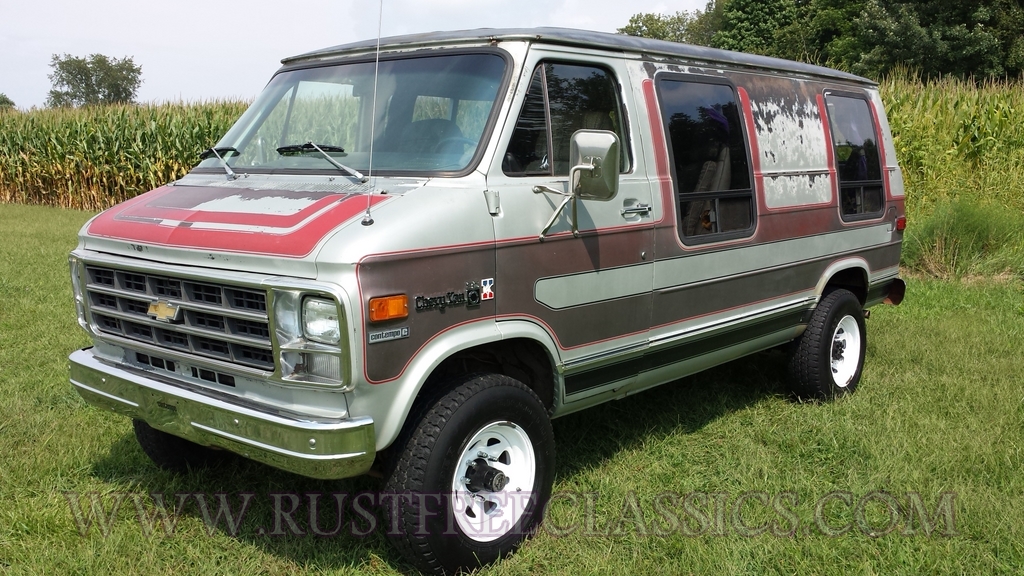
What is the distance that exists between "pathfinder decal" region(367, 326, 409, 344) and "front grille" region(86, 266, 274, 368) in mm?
425

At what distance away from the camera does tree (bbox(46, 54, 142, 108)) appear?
83375 mm

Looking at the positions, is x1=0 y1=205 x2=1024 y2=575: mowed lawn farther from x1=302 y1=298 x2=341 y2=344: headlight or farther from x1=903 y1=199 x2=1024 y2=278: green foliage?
x1=903 y1=199 x2=1024 y2=278: green foliage

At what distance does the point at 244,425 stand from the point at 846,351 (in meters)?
4.63

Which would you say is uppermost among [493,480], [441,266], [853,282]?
[441,266]

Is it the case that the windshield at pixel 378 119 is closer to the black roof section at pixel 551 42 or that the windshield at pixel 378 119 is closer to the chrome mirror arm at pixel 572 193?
the black roof section at pixel 551 42

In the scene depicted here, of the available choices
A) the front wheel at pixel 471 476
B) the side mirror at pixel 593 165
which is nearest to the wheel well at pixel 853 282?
the side mirror at pixel 593 165

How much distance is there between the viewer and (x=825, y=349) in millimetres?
5816

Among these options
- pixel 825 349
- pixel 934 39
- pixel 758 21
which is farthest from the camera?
pixel 758 21

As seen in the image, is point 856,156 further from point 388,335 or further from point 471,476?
point 388,335

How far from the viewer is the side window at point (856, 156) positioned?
6062 millimetres

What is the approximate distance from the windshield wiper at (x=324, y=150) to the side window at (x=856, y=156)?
147 inches

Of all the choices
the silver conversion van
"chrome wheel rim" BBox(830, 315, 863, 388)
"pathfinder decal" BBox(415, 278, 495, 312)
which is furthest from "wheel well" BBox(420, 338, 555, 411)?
"chrome wheel rim" BBox(830, 315, 863, 388)

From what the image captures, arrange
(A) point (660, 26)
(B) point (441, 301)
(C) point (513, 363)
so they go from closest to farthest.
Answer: (B) point (441, 301)
(C) point (513, 363)
(A) point (660, 26)

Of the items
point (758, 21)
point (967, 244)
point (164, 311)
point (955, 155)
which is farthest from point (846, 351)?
point (758, 21)
